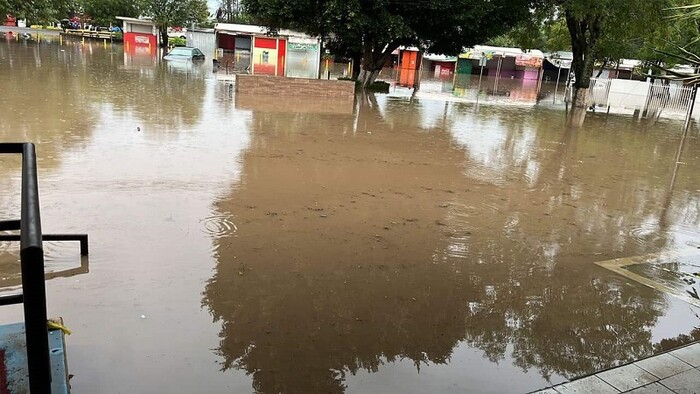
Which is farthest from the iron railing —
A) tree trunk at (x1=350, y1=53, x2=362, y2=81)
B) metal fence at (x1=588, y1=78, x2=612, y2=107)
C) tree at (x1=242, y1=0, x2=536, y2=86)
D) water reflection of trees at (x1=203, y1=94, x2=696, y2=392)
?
metal fence at (x1=588, y1=78, x2=612, y2=107)

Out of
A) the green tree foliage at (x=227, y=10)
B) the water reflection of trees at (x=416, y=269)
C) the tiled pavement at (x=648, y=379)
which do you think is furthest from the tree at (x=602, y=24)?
the green tree foliage at (x=227, y=10)

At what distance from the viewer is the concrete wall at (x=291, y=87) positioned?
1817cm

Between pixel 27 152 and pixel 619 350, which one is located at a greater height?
pixel 27 152

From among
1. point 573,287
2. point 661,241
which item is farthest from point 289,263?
point 661,241

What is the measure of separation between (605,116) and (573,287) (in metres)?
18.9

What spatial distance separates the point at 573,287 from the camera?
17.3ft

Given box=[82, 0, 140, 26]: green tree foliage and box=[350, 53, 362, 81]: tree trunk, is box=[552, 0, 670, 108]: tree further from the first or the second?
box=[82, 0, 140, 26]: green tree foliage

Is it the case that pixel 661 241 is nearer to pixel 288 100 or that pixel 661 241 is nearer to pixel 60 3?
pixel 288 100

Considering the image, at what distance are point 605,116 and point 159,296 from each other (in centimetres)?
2141

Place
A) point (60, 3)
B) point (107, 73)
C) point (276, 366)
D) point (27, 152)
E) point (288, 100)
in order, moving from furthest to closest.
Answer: point (60, 3), point (107, 73), point (288, 100), point (276, 366), point (27, 152)

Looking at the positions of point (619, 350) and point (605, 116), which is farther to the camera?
point (605, 116)

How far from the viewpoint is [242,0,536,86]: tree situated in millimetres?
22016

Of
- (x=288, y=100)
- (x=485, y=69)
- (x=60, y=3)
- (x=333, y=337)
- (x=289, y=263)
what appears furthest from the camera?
(x=485, y=69)

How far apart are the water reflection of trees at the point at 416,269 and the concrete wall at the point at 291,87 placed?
868 cm
